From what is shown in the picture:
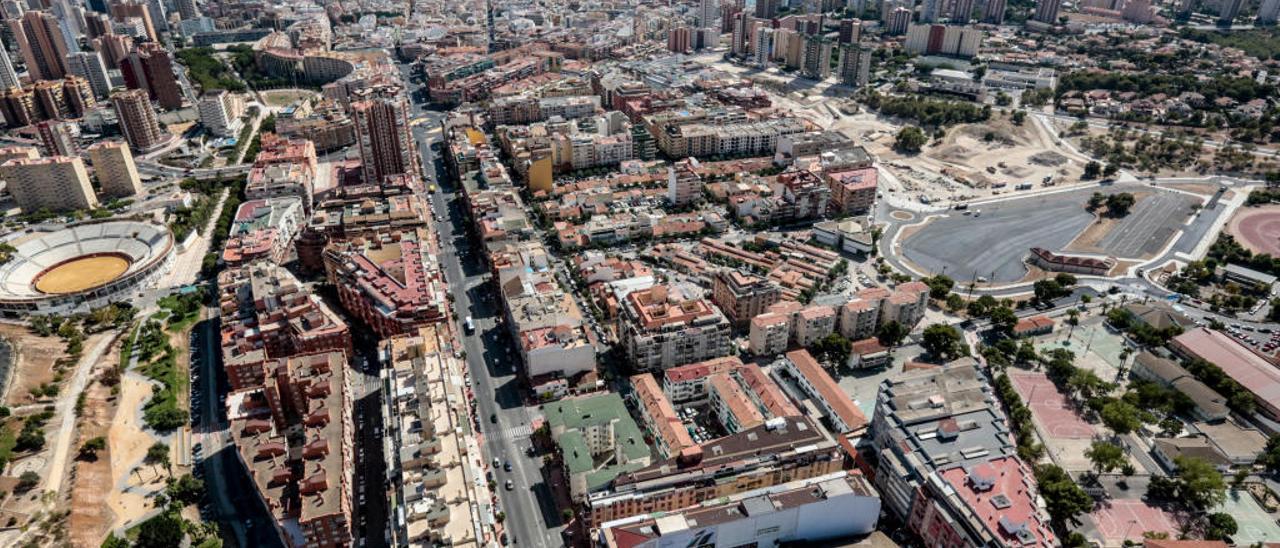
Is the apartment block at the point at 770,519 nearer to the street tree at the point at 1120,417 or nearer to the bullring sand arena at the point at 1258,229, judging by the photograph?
the street tree at the point at 1120,417

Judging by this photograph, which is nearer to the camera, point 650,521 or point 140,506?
point 650,521

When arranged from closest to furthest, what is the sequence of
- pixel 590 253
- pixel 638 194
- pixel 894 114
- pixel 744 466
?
pixel 744 466 < pixel 590 253 < pixel 638 194 < pixel 894 114

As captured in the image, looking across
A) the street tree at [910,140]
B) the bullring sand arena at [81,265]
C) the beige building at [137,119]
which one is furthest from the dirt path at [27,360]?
the street tree at [910,140]

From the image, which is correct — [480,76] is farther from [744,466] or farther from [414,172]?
[744,466]

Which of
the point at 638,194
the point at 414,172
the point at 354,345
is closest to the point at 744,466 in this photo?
the point at 354,345

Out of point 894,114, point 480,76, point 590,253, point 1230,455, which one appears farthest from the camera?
point 480,76

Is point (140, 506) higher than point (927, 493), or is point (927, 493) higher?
point (927, 493)

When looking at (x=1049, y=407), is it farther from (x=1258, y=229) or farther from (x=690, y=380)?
(x=1258, y=229)
